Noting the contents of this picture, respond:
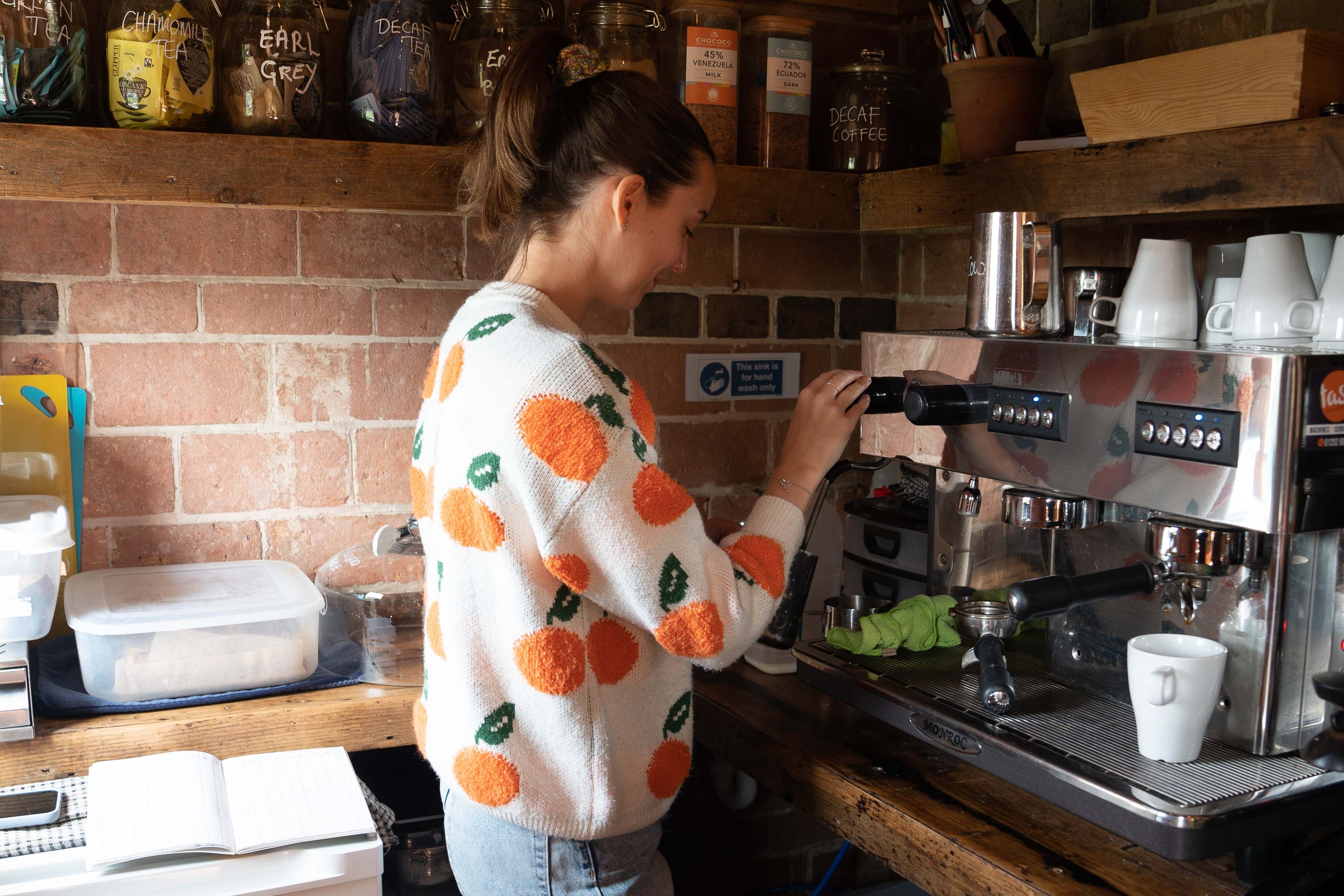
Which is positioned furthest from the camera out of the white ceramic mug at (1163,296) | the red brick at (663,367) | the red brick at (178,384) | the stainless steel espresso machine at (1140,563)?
the red brick at (663,367)

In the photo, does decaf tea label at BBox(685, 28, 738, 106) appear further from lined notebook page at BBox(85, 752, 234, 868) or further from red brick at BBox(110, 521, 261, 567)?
lined notebook page at BBox(85, 752, 234, 868)

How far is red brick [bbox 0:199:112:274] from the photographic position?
4.49 ft

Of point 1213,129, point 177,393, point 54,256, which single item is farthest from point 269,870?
point 1213,129

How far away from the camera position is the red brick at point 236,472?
4.86 feet

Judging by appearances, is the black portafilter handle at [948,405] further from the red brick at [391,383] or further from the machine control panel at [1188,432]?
the red brick at [391,383]

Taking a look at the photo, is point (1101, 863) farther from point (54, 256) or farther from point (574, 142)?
point (54, 256)

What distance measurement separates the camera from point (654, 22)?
147 centimetres

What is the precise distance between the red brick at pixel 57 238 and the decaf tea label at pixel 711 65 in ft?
2.43

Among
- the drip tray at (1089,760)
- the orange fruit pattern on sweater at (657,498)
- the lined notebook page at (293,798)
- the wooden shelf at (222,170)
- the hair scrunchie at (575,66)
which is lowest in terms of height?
the lined notebook page at (293,798)

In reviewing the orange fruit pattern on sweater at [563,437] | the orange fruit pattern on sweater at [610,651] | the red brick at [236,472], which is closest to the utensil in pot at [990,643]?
the orange fruit pattern on sweater at [610,651]

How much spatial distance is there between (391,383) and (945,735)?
2.89ft

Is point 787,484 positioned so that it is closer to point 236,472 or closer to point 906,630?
point 906,630

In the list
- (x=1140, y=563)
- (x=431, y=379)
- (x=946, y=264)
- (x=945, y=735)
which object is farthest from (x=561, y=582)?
(x=946, y=264)

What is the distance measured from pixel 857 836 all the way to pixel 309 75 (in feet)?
3.29
